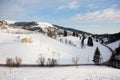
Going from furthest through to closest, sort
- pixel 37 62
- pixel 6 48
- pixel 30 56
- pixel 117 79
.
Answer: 1. pixel 6 48
2. pixel 30 56
3. pixel 37 62
4. pixel 117 79

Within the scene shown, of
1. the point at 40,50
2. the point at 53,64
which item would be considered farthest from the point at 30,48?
the point at 53,64

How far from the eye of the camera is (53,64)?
43.4 metres

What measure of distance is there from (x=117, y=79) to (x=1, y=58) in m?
37.2

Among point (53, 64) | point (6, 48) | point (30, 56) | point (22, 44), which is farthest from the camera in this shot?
point (22, 44)

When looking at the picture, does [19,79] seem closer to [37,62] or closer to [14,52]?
[37,62]

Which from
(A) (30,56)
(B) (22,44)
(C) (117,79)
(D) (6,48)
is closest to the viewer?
(C) (117,79)

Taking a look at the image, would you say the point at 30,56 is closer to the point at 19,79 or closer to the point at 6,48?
the point at 6,48

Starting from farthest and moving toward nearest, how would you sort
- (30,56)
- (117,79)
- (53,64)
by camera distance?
1. (30,56)
2. (53,64)
3. (117,79)

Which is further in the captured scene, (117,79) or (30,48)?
(30,48)

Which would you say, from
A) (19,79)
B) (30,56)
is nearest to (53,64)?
(30,56)

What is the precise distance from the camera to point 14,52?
54.0 m

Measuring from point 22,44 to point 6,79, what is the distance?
44392 millimetres

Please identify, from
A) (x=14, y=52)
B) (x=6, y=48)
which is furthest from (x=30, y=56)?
(x=6, y=48)

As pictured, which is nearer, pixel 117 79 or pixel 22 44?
pixel 117 79
